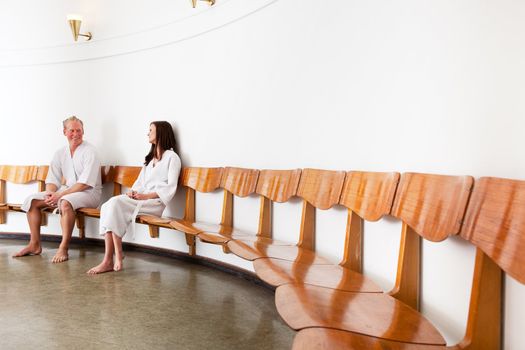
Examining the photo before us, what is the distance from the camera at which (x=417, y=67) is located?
203cm

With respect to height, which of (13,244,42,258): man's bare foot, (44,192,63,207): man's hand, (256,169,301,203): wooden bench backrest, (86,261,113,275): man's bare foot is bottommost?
(13,244,42,258): man's bare foot

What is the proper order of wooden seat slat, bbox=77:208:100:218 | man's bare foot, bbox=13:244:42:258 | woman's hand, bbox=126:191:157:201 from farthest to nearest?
man's bare foot, bbox=13:244:42:258, wooden seat slat, bbox=77:208:100:218, woman's hand, bbox=126:191:157:201

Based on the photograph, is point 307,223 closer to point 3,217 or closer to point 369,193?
point 369,193

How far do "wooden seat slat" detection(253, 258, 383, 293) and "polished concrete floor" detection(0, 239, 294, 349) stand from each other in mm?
425

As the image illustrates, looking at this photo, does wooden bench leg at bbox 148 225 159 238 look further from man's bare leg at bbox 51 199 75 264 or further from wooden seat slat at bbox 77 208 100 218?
man's bare leg at bbox 51 199 75 264

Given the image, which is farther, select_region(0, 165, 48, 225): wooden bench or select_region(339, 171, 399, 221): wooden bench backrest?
select_region(0, 165, 48, 225): wooden bench

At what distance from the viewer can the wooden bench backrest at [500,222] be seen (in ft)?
3.91

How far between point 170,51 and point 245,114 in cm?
139

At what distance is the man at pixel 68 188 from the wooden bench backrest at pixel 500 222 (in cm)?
376

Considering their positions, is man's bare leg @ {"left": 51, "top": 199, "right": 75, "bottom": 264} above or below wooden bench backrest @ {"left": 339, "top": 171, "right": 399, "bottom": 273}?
below

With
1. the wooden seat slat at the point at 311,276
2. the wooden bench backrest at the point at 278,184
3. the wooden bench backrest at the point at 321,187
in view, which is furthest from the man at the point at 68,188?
the wooden seat slat at the point at 311,276

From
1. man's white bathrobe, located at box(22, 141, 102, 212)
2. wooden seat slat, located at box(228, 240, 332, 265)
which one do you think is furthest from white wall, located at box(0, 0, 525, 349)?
man's white bathrobe, located at box(22, 141, 102, 212)

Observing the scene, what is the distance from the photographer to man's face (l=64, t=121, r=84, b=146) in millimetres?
4816

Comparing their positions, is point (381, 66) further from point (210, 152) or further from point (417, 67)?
point (210, 152)
